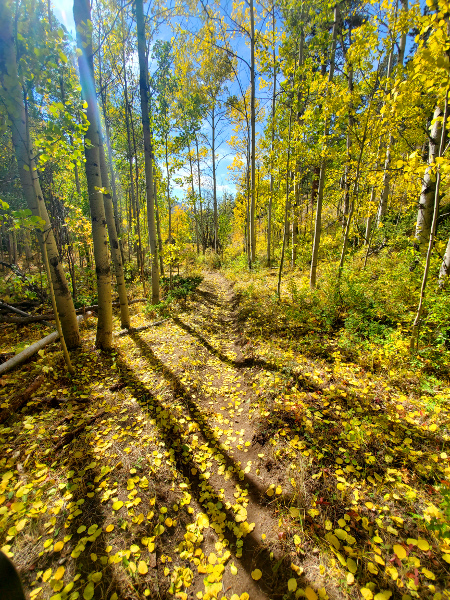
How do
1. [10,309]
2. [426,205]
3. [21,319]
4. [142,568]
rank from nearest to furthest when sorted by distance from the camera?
1. [142,568]
2. [426,205]
3. [21,319]
4. [10,309]

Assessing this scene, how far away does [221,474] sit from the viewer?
263 cm

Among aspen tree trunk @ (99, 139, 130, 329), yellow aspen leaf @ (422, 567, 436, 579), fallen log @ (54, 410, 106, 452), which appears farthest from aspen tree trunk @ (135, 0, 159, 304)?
yellow aspen leaf @ (422, 567, 436, 579)

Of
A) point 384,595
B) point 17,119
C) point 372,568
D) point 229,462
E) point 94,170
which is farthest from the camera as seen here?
point 94,170

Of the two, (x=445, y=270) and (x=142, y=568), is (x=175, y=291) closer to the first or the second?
(x=445, y=270)

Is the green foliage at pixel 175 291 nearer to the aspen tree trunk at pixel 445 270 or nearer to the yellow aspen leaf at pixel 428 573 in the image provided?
the aspen tree trunk at pixel 445 270

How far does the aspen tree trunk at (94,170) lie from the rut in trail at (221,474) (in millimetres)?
1109

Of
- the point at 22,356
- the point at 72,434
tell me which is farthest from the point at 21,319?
the point at 72,434

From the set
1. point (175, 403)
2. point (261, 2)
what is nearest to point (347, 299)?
point (175, 403)

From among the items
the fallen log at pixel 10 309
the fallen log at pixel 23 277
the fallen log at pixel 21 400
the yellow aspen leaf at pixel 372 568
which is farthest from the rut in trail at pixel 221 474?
the fallen log at pixel 10 309

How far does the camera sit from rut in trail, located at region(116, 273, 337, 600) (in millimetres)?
1780

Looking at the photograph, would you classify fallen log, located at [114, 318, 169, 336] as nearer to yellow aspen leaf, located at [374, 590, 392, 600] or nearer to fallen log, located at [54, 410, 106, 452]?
fallen log, located at [54, 410, 106, 452]

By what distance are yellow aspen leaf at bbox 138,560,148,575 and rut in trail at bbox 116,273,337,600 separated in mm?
169

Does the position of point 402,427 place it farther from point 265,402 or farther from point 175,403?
point 175,403

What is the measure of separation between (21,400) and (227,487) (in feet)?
10.3
